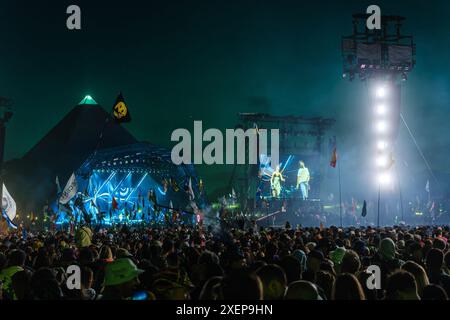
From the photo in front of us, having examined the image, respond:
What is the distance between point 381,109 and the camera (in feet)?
122

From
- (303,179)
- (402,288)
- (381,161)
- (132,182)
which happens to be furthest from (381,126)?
(402,288)

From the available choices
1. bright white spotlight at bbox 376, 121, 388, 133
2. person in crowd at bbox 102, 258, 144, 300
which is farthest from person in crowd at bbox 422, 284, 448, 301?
bright white spotlight at bbox 376, 121, 388, 133

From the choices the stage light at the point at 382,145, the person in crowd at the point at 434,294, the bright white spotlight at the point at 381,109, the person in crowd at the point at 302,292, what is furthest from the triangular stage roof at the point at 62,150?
the person in crowd at the point at 434,294

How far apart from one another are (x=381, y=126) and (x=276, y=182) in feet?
55.7

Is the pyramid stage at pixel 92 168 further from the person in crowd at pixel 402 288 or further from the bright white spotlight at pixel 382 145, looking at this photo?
the person in crowd at pixel 402 288

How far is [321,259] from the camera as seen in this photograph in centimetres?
733

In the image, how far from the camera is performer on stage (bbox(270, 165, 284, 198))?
5122cm

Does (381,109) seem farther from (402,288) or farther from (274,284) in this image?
(274,284)

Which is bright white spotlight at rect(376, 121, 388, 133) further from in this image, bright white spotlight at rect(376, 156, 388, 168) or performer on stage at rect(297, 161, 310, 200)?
performer on stage at rect(297, 161, 310, 200)

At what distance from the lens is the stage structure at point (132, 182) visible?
40969mm

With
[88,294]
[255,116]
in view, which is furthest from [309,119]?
[88,294]

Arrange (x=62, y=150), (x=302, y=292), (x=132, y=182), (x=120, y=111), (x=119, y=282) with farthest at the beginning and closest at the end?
(x=62, y=150) → (x=132, y=182) → (x=120, y=111) → (x=119, y=282) → (x=302, y=292)

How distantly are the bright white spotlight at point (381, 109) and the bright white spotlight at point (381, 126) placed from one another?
0.75m
